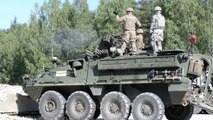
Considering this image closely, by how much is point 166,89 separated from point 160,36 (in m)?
1.65

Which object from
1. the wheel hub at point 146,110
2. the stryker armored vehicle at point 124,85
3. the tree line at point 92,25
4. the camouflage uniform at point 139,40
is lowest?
the wheel hub at point 146,110

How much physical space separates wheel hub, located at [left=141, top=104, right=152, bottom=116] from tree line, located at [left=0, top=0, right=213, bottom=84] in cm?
1873

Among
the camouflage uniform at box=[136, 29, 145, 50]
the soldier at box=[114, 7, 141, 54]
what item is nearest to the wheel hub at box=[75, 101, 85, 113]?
the soldier at box=[114, 7, 141, 54]

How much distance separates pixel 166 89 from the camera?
600 inches

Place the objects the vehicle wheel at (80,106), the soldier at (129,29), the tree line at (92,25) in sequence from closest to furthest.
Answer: the vehicle wheel at (80,106) → the soldier at (129,29) → the tree line at (92,25)

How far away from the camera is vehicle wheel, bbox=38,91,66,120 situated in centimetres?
1658

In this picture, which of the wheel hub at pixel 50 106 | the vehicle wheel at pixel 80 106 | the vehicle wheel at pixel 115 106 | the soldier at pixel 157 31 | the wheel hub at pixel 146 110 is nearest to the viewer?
the wheel hub at pixel 146 110

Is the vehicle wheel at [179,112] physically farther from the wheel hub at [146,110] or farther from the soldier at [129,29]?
the soldier at [129,29]

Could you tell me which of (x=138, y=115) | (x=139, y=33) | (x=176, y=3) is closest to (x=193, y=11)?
(x=176, y=3)

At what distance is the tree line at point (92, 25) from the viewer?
3741 cm

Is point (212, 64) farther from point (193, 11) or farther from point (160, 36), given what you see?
point (193, 11)

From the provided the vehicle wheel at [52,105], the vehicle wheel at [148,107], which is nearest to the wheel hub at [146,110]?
the vehicle wheel at [148,107]

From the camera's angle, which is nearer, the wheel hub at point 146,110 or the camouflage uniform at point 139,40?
the wheel hub at point 146,110

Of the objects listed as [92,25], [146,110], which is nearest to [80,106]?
[146,110]
